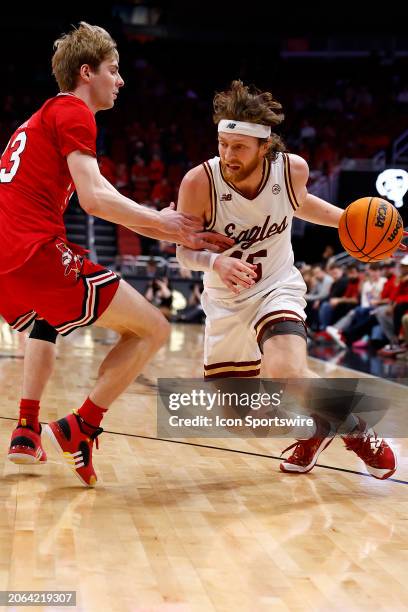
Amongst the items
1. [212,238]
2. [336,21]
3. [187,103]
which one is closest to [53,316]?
[212,238]

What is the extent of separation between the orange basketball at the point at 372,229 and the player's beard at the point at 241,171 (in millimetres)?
549

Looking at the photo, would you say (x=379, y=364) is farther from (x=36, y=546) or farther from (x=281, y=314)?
(x=36, y=546)

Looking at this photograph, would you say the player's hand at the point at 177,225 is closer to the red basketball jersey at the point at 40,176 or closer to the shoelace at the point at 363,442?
the red basketball jersey at the point at 40,176

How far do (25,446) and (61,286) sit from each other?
908 millimetres

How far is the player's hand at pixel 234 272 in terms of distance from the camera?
3887mm

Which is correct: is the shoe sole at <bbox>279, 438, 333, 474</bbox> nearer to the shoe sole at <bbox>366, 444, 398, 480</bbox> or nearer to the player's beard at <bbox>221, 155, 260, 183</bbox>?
the shoe sole at <bbox>366, 444, 398, 480</bbox>

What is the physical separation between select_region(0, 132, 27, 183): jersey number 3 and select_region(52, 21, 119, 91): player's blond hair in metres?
0.32

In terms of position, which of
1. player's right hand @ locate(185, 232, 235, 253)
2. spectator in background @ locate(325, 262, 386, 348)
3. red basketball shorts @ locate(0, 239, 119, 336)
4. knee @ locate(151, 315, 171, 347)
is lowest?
spectator in background @ locate(325, 262, 386, 348)

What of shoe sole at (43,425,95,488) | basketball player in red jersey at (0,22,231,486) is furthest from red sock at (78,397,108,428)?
shoe sole at (43,425,95,488)

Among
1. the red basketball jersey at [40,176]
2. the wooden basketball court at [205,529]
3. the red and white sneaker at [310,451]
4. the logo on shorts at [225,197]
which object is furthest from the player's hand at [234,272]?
the wooden basketball court at [205,529]

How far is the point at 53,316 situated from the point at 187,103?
22391 mm

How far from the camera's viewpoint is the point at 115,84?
3951 millimetres

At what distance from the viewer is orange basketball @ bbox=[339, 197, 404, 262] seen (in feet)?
14.0

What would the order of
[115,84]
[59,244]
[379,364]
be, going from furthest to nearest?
[379,364] → [115,84] → [59,244]
